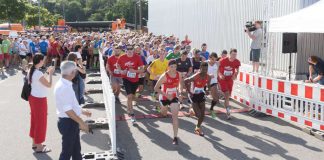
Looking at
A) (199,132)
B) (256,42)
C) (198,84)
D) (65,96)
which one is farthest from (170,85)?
(256,42)

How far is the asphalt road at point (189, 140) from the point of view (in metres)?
7.35

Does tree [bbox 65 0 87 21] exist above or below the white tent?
above

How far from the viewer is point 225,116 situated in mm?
10539

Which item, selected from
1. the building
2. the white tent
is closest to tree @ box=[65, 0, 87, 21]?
the building

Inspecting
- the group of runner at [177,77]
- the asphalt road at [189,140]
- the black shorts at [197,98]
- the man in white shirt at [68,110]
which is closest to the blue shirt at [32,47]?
the group of runner at [177,77]

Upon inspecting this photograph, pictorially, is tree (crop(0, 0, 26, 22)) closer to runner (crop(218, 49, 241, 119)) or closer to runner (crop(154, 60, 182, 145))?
runner (crop(218, 49, 241, 119))

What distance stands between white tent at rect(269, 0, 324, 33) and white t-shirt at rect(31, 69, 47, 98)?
6.73 meters

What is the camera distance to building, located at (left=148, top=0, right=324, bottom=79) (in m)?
14.6

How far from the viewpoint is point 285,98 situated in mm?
9391

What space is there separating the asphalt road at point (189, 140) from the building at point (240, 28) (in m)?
3.77

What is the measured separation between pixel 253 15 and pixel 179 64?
25.3 feet

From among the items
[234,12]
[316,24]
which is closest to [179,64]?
[316,24]

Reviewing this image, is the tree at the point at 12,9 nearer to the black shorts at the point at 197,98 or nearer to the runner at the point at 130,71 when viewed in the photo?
the runner at the point at 130,71

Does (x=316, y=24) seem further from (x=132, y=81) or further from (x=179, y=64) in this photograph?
(x=132, y=81)
